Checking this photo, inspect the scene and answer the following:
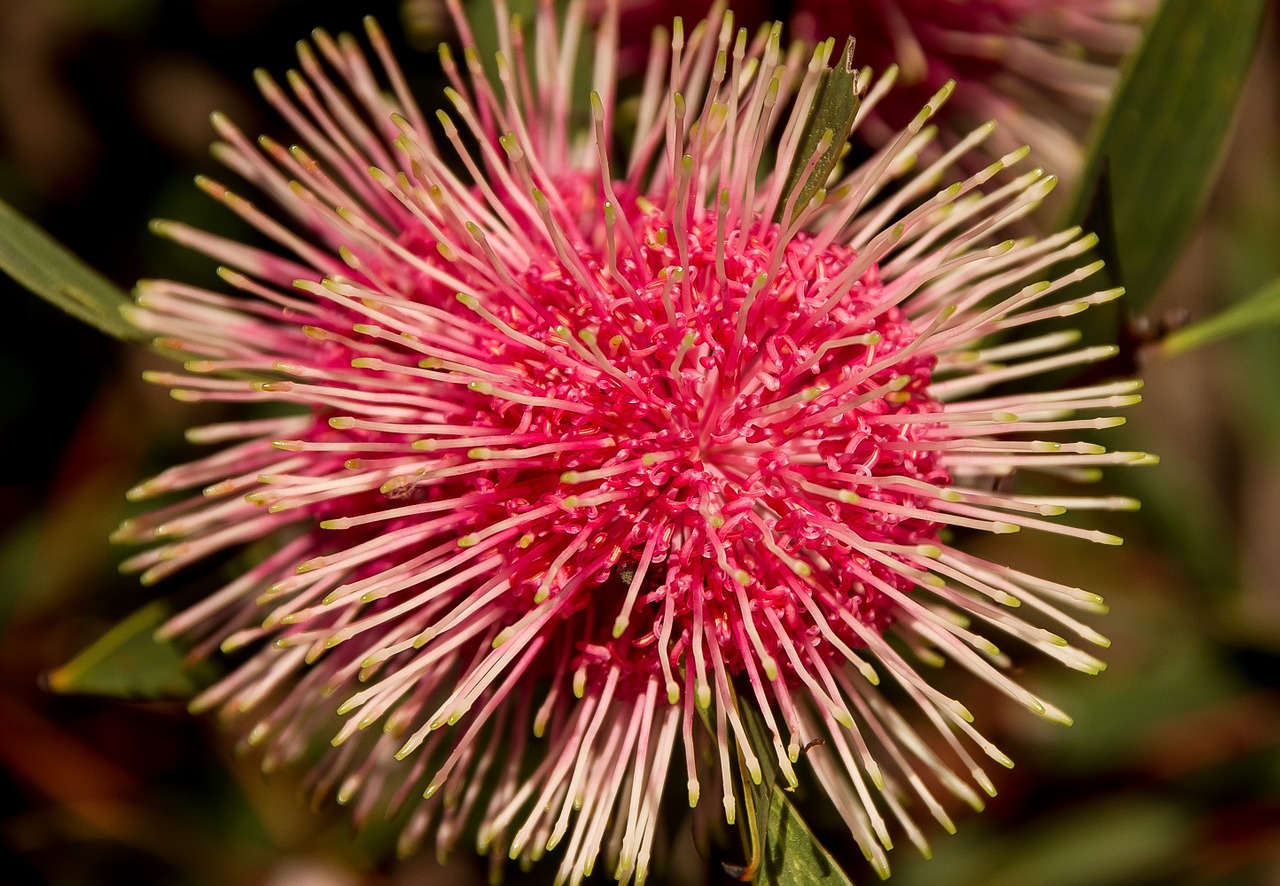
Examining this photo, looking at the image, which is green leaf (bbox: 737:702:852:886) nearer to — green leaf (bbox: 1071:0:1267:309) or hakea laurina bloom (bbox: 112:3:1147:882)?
hakea laurina bloom (bbox: 112:3:1147:882)

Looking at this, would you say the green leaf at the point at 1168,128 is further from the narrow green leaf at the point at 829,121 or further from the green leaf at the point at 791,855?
the green leaf at the point at 791,855

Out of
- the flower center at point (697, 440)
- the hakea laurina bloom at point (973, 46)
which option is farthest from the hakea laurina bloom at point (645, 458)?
the hakea laurina bloom at point (973, 46)

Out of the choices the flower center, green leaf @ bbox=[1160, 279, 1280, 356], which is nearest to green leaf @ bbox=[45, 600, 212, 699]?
the flower center

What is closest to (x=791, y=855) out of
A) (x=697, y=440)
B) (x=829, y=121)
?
(x=697, y=440)

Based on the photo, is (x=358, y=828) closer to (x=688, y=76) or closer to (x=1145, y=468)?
(x=688, y=76)

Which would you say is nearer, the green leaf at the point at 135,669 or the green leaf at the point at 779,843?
the green leaf at the point at 779,843

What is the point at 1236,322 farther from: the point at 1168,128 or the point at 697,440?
the point at 697,440
